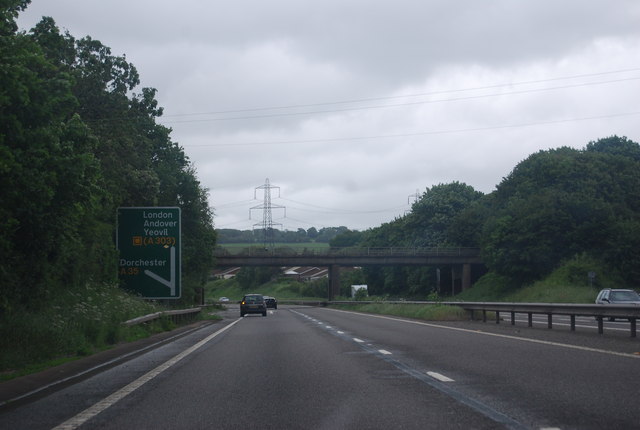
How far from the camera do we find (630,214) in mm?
77125

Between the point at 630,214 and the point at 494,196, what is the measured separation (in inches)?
1113

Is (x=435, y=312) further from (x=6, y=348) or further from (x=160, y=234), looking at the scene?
(x=6, y=348)

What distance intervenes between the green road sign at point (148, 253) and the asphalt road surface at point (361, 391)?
459 inches

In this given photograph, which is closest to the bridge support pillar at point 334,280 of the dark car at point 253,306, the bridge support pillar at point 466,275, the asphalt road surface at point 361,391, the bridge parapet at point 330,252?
the bridge parapet at point 330,252

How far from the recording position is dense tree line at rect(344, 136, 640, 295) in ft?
237

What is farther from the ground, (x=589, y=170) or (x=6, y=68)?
(x=589, y=170)

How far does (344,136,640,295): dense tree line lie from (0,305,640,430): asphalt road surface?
58.7 metres

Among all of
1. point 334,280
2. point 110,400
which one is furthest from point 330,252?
point 110,400

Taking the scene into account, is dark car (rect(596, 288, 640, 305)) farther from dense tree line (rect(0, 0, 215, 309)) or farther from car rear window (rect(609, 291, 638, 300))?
dense tree line (rect(0, 0, 215, 309))

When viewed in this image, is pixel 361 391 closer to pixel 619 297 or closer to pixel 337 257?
pixel 619 297

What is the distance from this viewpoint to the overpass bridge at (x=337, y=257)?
303ft

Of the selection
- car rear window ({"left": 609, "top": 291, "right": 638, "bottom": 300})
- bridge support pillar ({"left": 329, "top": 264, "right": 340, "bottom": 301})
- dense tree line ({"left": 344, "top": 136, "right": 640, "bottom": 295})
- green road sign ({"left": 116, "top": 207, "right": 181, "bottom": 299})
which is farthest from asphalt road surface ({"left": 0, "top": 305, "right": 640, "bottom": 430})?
bridge support pillar ({"left": 329, "top": 264, "right": 340, "bottom": 301})

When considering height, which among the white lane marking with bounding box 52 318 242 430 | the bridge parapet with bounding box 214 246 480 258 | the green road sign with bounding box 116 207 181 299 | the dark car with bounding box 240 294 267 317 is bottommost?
the dark car with bounding box 240 294 267 317

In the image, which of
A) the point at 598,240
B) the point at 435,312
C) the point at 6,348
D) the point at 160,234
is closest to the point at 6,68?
the point at 6,348
